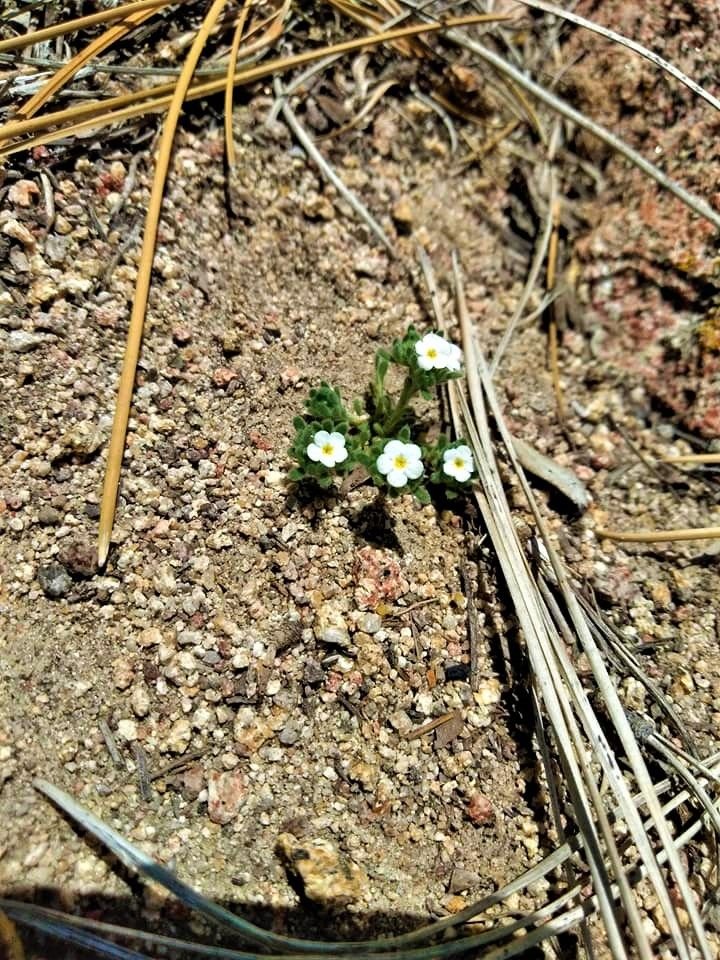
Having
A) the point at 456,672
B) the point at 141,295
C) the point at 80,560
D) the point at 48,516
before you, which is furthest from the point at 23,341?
the point at 456,672

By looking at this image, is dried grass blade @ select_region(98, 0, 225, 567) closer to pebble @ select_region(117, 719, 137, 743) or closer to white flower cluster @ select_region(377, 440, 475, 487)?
pebble @ select_region(117, 719, 137, 743)

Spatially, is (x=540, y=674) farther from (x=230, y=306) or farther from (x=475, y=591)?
(x=230, y=306)

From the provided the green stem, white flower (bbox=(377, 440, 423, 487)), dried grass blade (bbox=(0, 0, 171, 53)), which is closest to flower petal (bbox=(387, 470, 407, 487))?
white flower (bbox=(377, 440, 423, 487))

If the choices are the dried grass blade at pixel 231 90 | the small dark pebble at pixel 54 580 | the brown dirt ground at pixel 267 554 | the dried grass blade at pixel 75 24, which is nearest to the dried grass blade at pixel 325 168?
the brown dirt ground at pixel 267 554

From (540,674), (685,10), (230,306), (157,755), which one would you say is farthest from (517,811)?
(685,10)

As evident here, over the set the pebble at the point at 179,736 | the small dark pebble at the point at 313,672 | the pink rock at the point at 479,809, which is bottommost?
the pink rock at the point at 479,809

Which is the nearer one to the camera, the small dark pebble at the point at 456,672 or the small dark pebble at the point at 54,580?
the small dark pebble at the point at 54,580

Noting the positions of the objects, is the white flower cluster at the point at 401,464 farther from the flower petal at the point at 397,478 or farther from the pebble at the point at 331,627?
the pebble at the point at 331,627
